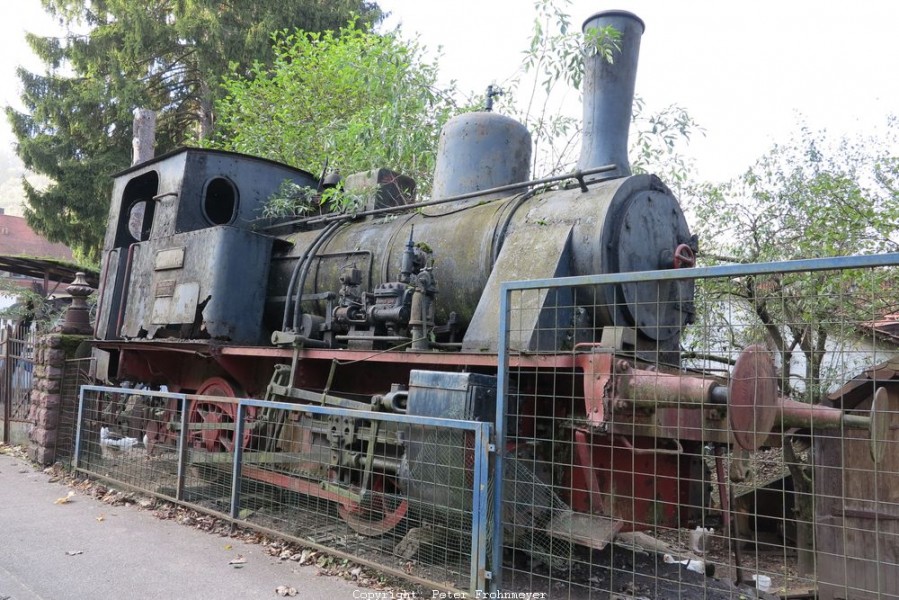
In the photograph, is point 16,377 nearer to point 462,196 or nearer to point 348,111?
point 462,196

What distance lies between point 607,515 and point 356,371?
230 centimetres

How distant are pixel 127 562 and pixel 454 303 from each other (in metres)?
2.66

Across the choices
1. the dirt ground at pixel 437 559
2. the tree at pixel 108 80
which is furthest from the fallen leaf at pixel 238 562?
the tree at pixel 108 80

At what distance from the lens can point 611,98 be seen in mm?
4875

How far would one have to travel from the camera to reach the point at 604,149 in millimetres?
4816

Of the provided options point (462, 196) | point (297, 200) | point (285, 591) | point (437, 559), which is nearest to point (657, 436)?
point (437, 559)

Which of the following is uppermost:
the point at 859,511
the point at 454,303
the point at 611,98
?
the point at 611,98

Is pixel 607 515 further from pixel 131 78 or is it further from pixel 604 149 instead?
pixel 131 78

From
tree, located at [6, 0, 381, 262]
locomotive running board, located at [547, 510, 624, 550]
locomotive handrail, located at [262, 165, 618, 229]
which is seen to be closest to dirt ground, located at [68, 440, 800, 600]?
locomotive running board, located at [547, 510, 624, 550]

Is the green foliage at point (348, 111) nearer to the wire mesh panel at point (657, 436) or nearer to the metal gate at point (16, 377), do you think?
the metal gate at point (16, 377)

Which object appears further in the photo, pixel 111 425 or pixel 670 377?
pixel 111 425

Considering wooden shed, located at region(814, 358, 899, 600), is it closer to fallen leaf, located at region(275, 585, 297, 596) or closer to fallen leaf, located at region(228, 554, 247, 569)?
fallen leaf, located at region(275, 585, 297, 596)

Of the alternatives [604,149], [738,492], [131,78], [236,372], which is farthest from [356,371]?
[131,78]

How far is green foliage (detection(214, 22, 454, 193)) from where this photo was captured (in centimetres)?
947
